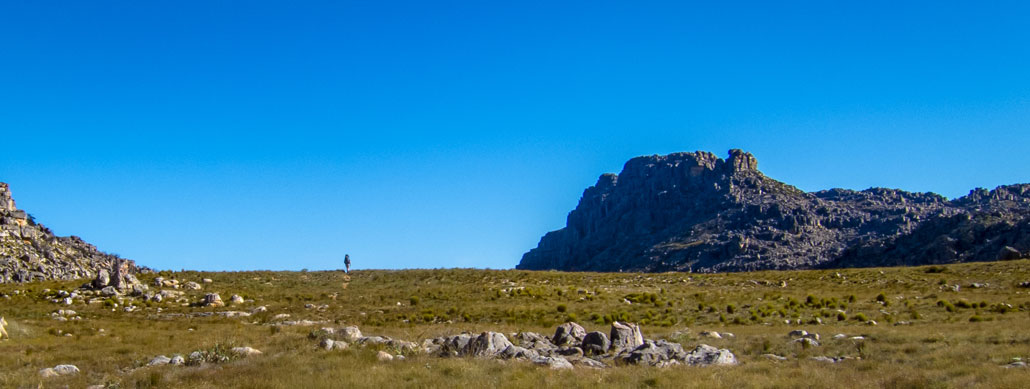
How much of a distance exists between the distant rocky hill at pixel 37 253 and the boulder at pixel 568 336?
106 ft

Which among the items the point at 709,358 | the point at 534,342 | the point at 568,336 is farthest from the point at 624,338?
the point at 534,342

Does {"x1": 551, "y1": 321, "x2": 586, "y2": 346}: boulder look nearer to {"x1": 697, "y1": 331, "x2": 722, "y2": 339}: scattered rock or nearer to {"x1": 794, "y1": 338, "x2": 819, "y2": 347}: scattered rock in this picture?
{"x1": 697, "y1": 331, "x2": 722, "y2": 339}: scattered rock

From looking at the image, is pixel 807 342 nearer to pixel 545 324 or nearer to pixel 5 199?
pixel 545 324

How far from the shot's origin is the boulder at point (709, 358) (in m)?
16.9

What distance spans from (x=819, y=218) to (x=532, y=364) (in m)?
204

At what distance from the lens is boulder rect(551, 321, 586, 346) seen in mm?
20734

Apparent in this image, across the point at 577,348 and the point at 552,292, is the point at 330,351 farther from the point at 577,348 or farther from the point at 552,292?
the point at 552,292

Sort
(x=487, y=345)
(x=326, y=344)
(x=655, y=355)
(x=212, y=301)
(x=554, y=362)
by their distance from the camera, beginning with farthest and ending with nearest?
(x=212, y=301)
(x=326, y=344)
(x=487, y=345)
(x=655, y=355)
(x=554, y=362)

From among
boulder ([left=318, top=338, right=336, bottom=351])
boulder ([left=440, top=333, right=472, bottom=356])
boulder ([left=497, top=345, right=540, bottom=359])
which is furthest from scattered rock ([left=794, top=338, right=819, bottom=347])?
boulder ([left=318, top=338, right=336, bottom=351])

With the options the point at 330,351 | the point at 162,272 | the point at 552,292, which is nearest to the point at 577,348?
the point at 330,351

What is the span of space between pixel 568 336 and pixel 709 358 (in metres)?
5.15

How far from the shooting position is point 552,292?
40.0 meters

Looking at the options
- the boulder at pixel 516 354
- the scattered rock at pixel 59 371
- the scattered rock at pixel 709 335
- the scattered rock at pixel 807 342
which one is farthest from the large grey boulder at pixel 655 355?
the scattered rock at pixel 59 371

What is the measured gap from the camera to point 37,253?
46656mm
